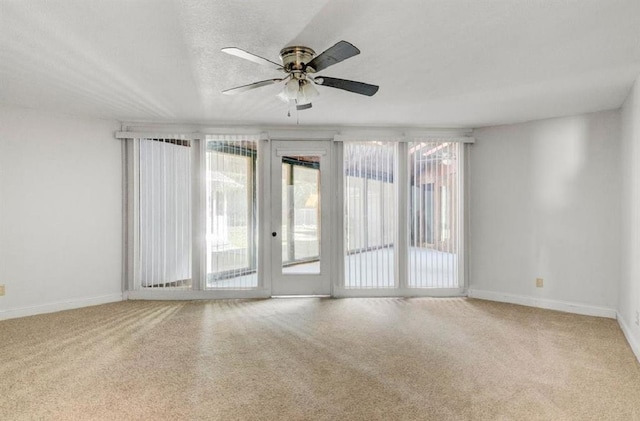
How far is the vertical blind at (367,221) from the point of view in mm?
4949

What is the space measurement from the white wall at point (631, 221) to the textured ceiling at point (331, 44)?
11.0 inches

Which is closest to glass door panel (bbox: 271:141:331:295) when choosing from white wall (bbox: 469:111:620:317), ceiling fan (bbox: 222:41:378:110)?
white wall (bbox: 469:111:620:317)

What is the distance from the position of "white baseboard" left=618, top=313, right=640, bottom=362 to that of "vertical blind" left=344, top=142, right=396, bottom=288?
2386 millimetres

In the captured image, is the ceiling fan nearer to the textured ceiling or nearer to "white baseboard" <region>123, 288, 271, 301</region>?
the textured ceiling

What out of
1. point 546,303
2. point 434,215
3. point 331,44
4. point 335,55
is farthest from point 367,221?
point 335,55

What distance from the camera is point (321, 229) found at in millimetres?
4969

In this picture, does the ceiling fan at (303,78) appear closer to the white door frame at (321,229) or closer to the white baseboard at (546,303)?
the white door frame at (321,229)

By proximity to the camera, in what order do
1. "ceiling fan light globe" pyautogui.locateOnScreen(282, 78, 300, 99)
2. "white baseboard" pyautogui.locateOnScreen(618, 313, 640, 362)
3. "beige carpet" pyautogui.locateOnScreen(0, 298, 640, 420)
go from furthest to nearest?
"white baseboard" pyautogui.locateOnScreen(618, 313, 640, 362)
"ceiling fan light globe" pyautogui.locateOnScreen(282, 78, 300, 99)
"beige carpet" pyautogui.locateOnScreen(0, 298, 640, 420)

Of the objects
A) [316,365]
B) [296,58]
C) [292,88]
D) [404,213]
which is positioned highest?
[296,58]

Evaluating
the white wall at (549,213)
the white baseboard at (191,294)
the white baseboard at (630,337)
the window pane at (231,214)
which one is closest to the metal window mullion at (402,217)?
the white wall at (549,213)

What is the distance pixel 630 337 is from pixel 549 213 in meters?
1.58

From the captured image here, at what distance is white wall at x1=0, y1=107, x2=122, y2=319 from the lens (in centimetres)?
403

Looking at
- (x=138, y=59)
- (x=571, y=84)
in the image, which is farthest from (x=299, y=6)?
(x=571, y=84)

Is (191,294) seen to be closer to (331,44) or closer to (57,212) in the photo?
(57,212)
